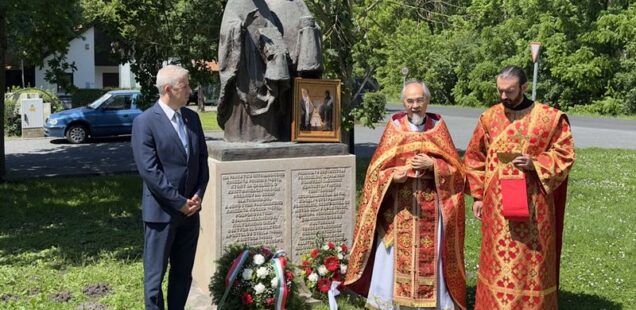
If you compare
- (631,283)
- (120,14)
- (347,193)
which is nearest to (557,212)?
(347,193)

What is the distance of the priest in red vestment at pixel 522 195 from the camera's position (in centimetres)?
484

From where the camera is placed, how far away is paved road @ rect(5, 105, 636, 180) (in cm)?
1516

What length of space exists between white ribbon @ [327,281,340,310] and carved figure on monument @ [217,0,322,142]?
1.31 m

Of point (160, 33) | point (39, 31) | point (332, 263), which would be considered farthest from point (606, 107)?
point (332, 263)

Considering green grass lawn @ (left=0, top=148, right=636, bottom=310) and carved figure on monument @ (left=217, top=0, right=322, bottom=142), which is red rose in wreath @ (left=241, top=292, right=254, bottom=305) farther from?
carved figure on monument @ (left=217, top=0, right=322, bottom=142)

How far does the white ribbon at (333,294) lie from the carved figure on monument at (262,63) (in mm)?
1310

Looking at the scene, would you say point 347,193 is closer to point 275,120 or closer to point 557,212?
point 275,120

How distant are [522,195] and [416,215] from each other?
30.2 inches

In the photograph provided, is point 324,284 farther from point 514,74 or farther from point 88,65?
point 88,65

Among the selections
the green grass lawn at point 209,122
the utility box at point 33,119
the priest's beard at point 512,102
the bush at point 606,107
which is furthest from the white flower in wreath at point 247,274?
the bush at point 606,107

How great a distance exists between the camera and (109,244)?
8289 millimetres

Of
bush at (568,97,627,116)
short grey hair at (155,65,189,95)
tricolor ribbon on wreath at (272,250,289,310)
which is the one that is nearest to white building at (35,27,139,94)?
bush at (568,97,627,116)

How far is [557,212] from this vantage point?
523 centimetres

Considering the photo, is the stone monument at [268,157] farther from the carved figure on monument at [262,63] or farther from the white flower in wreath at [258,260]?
the white flower in wreath at [258,260]
